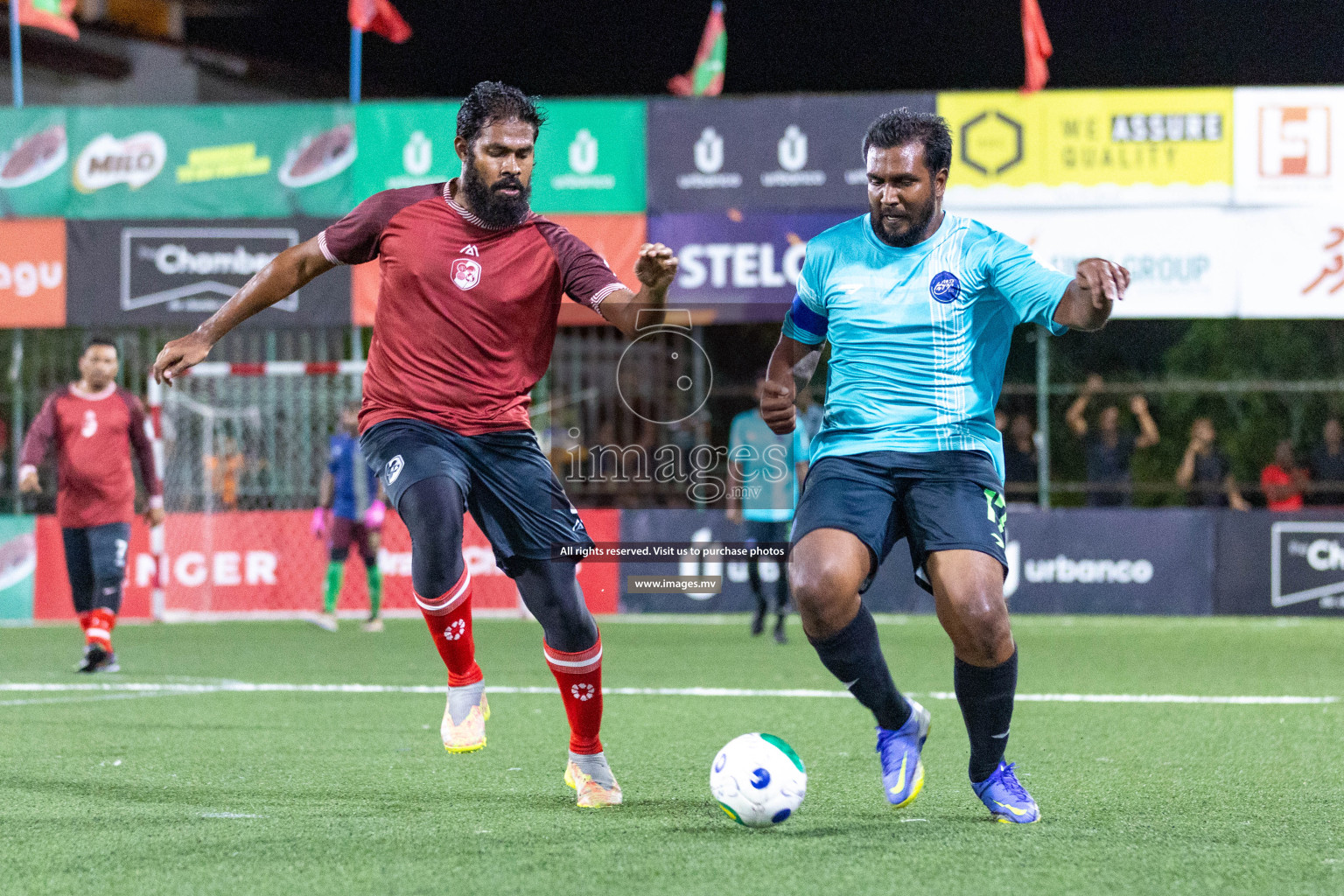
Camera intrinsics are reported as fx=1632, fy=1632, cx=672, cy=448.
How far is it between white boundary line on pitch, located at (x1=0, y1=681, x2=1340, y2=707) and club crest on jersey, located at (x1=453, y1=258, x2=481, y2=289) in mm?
4062

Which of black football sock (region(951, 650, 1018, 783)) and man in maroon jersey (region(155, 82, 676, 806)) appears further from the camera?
man in maroon jersey (region(155, 82, 676, 806))

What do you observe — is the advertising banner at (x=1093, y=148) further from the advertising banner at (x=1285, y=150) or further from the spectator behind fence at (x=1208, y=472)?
the spectator behind fence at (x=1208, y=472)

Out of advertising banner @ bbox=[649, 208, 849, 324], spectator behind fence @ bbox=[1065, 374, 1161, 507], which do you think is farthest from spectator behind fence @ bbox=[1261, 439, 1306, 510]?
advertising banner @ bbox=[649, 208, 849, 324]

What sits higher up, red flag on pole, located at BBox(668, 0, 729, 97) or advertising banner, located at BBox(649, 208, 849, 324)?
red flag on pole, located at BBox(668, 0, 729, 97)

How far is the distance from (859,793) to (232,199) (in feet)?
43.1

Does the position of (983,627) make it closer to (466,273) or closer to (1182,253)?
(466,273)

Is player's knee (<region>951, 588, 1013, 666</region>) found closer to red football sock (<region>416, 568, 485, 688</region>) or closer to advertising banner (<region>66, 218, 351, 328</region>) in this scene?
red football sock (<region>416, 568, 485, 688</region>)

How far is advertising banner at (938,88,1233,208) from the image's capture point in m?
16.3

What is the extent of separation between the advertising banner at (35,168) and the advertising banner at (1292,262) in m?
12.2

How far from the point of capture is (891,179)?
4996mm

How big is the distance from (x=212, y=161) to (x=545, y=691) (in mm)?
9793

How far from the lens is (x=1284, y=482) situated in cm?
1728

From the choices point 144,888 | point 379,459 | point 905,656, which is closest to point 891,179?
point 379,459

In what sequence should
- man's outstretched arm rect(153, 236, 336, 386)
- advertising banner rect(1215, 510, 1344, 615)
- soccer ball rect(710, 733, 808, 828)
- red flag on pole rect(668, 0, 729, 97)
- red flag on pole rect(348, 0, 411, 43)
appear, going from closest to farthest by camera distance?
1. soccer ball rect(710, 733, 808, 828)
2. man's outstretched arm rect(153, 236, 336, 386)
3. advertising banner rect(1215, 510, 1344, 615)
4. red flag on pole rect(348, 0, 411, 43)
5. red flag on pole rect(668, 0, 729, 97)
